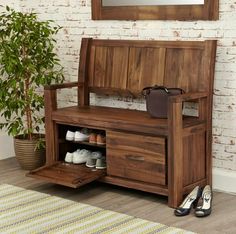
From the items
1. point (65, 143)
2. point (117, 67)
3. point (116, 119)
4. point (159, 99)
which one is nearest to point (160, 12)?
point (117, 67)

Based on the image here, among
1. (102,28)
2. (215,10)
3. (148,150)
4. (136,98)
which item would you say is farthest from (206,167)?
(102,28)

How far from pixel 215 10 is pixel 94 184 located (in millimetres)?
1500

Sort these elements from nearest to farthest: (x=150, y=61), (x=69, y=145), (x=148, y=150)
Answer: (x=148, y=150), (x=150, y=61), (x=69, y=145)

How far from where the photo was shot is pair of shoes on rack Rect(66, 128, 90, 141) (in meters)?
4.12

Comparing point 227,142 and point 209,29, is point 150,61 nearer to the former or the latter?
point 209,29

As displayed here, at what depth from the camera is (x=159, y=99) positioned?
3.72 metres

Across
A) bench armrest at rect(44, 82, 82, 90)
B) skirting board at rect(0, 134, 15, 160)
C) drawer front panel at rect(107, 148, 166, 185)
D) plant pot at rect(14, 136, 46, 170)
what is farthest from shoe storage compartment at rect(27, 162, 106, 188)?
skirting board at rect(0, 134, 15, 160)

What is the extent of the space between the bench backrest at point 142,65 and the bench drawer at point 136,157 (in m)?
0.48

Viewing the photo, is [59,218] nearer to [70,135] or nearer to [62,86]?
[70,135]

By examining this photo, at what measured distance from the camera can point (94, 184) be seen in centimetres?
417

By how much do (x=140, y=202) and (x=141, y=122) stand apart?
0.52 meters

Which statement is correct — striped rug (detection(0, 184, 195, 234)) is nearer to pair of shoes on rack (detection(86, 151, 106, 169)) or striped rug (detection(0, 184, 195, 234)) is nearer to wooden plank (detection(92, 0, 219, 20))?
pair of shoes on rack (detection(86, 151, 106, 169))

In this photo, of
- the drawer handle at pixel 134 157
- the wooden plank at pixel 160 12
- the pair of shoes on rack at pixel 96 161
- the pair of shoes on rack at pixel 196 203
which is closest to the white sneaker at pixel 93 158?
the pair of shoes on rack at pixel 96 161

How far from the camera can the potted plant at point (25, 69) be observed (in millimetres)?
4367
